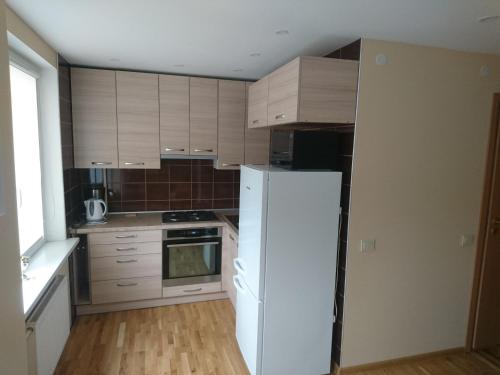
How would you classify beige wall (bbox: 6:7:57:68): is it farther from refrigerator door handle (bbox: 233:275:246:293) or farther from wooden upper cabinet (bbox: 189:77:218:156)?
refrigerator door handle (bbox: 233:275:246:293)

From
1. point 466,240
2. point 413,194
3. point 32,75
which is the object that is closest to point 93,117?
point 32,75

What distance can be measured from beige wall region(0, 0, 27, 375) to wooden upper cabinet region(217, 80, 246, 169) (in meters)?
2.22

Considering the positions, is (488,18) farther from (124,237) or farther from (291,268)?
(124,237)

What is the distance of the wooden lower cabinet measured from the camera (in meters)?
3.34

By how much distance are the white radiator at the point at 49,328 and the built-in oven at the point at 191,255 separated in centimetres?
100

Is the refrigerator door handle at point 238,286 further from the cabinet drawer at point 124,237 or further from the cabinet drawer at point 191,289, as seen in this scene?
the cabinet drawer at point 124,237

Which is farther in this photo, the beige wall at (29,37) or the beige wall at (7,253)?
the beige wall at (29,37)

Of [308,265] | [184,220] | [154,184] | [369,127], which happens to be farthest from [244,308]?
[154,184]

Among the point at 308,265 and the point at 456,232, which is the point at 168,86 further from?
the point at 456,232

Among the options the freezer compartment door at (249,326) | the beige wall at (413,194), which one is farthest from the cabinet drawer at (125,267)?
the beige wall at (413,194)

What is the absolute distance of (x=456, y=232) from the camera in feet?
8.63

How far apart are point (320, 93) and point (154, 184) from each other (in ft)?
7.82

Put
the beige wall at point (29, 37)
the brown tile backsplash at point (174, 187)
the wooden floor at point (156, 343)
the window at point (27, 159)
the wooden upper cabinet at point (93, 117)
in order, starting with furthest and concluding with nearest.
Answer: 1. the brown tile backsplash at point (174, 187)
2. the wooden upper cabinet at point (93, 117)
3. the wooden floor at point (156, 343)
4. the window at point (27, 159)
5. the beige wall at point (29, 37)

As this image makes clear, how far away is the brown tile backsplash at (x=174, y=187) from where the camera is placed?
369cm
